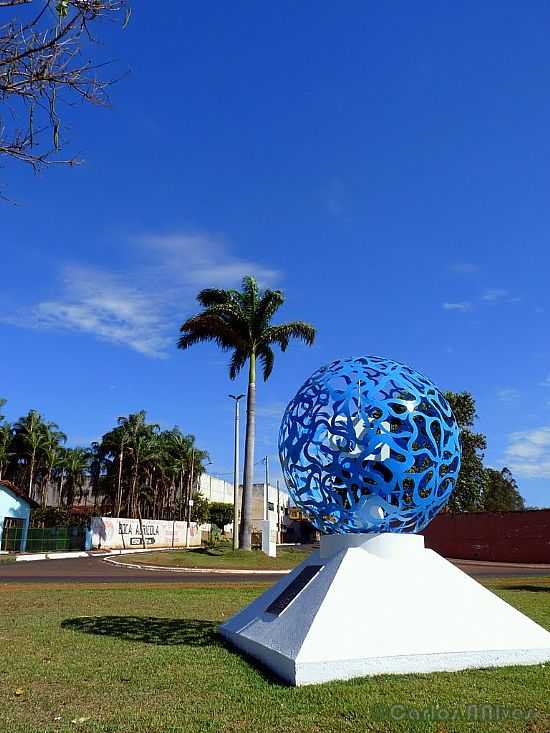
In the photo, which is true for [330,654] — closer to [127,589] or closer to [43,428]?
[127,589]

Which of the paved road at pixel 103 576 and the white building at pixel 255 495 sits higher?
the white building at pixel 255 495

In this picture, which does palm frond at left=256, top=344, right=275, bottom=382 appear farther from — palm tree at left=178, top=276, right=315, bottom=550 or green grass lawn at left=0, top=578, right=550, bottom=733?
green grass lawn at left=0, top=578, right=550, bottom=733

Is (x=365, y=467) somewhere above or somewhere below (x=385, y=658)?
above

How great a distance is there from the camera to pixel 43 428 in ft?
174

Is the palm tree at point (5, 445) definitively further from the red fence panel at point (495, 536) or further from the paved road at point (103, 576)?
the red fence panel at point (495, 536)

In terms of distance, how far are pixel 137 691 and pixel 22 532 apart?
32.2m

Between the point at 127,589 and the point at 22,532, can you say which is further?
the point at 22,532

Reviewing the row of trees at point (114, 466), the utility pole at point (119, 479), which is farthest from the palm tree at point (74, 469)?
the utility pole at point (119, 479)

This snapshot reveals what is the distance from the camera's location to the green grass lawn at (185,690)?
4734mm

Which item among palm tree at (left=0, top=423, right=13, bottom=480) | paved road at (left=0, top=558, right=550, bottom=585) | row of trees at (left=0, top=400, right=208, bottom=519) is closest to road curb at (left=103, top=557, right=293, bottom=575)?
paved road at (left=0, top=558, right=550, bottom=585)

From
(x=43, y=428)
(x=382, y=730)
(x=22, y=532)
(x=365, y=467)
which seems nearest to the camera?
(x=382, y=730)

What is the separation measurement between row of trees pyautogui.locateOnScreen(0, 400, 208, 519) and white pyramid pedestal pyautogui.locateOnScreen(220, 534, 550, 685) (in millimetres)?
42536

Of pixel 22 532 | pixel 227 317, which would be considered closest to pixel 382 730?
pixel 227 317

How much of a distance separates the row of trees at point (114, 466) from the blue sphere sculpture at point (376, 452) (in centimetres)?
4205
